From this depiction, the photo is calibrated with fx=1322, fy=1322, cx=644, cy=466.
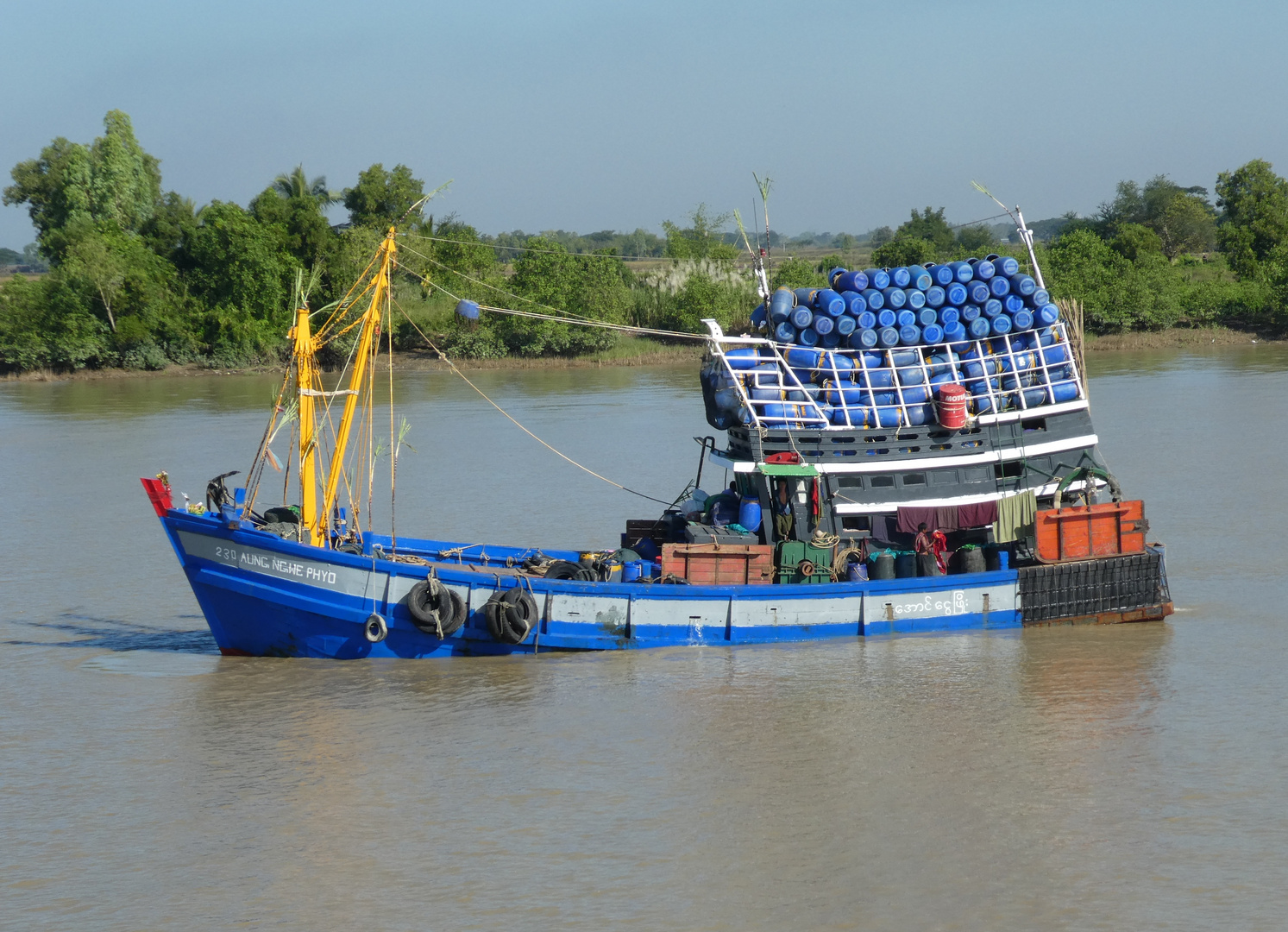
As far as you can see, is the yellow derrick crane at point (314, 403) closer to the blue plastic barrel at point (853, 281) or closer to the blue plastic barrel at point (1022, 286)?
the blue plastic barrel at point (853, 281)

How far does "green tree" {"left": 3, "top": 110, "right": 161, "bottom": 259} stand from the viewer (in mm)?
74250

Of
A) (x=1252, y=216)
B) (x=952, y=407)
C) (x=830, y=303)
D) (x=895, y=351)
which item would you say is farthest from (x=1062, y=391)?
(x=1252, y=216)

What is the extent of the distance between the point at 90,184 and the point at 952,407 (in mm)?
70529

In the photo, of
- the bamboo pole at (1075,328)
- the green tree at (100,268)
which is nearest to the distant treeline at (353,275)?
the green tree at (100,268)

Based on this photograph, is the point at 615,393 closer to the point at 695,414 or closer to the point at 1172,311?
the point at 695,414

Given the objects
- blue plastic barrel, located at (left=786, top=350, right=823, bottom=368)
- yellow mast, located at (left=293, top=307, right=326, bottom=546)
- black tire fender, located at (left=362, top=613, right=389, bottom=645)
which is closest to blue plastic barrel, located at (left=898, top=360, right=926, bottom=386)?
blue plastic barrel, located at (left=786, top=350, right=823, bottom=368)

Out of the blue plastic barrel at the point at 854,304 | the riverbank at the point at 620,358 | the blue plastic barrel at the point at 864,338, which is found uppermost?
the riverbank at the point at 620,358

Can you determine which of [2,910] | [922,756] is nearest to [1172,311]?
[922,756]

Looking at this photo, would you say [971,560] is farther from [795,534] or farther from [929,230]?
[929,230]

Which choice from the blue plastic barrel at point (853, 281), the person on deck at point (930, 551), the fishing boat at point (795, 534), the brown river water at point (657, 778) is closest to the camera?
the brown river water at point (657, 778)

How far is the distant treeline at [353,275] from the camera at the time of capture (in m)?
61.4

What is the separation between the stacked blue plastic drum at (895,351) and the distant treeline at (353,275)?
40.6m

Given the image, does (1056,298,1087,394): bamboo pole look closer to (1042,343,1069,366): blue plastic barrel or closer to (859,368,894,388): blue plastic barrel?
(1042,343,1069,366): blue plastic barrel

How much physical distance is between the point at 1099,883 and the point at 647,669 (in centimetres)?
614
